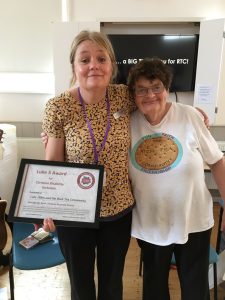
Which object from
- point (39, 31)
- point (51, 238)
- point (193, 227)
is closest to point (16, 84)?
point (39, 31)

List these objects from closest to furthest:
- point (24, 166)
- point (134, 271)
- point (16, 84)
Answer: point (24, 166), point (134, 271), point (16, 84)

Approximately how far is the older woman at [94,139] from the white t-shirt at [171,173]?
0.21 feet

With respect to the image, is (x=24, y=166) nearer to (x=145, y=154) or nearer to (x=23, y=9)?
(x=145, y=154)

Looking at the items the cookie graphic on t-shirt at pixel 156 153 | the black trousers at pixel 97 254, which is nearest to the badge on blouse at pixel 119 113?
the cookie graphic on t-shirt at pixel 156 153

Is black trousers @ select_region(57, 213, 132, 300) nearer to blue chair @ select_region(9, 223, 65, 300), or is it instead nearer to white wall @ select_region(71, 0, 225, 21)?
blue chair @ select_region(9, 223, 65, 300)

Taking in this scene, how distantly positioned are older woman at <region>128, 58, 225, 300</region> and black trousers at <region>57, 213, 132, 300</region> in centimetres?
9

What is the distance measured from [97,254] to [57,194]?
378 mm

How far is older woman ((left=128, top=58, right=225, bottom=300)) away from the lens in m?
1.15

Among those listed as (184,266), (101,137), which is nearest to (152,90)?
(101,137)

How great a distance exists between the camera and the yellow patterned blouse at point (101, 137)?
1.09 metres

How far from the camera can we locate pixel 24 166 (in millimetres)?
1076

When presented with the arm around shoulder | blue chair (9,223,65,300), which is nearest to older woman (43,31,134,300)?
blue chair (9,223,65,300)

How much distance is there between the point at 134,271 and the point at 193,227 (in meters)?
1.20

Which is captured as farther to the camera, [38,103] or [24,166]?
[38,103]
